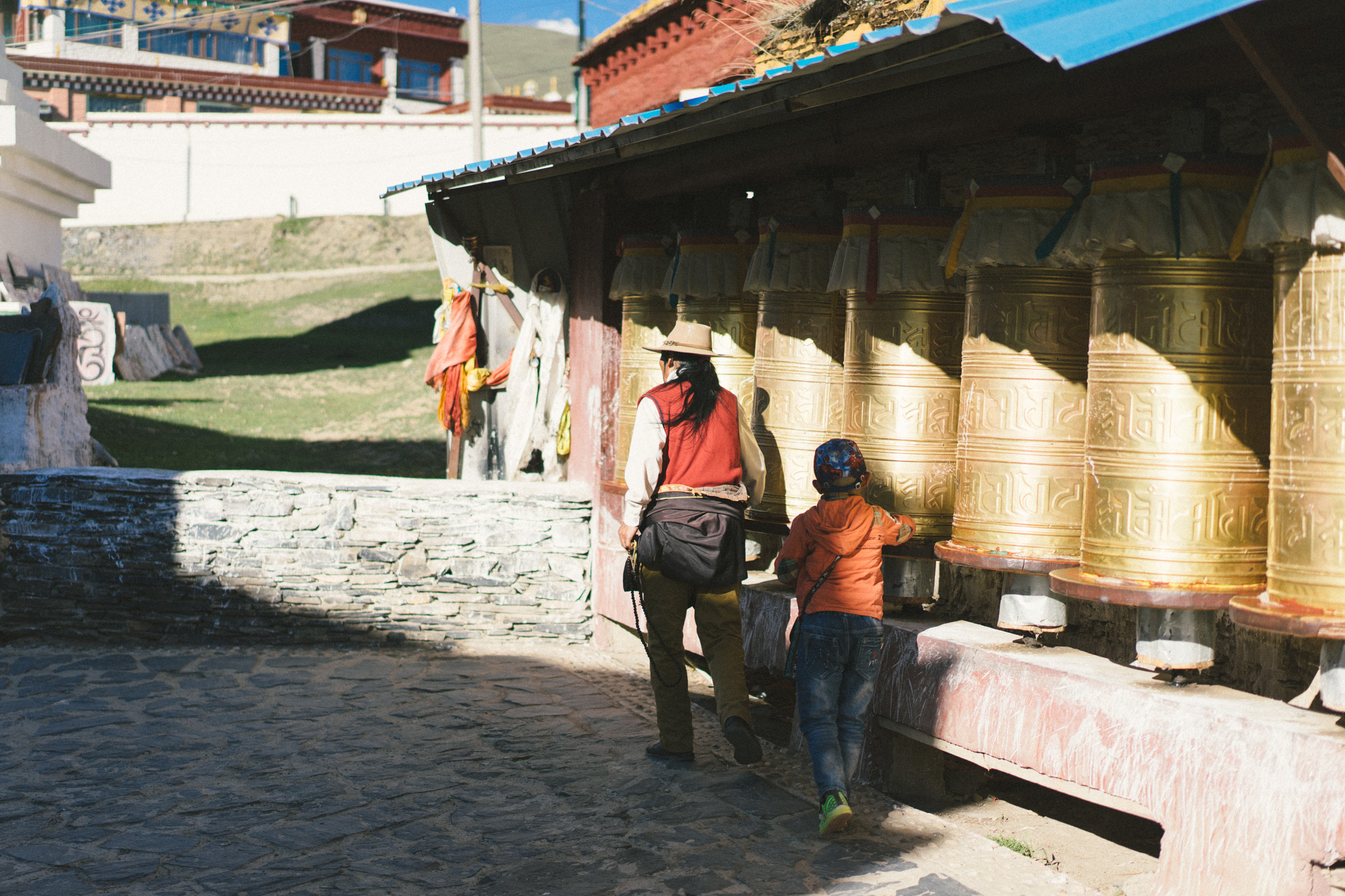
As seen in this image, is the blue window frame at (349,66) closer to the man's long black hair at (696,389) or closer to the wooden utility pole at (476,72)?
the wooden utility pole at (476,72)

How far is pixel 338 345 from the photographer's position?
25.0 m

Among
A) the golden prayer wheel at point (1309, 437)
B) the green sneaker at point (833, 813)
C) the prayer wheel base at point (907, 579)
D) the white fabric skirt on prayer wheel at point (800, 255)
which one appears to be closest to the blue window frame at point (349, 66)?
the white fabric skirt on prayer wheel at point (800, 255)

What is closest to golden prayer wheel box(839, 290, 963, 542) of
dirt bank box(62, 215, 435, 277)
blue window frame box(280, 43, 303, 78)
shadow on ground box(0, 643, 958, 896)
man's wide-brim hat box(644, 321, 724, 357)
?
man's wide-brim hat box(644, 321, 724, 357)

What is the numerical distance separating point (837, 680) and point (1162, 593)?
1201mm

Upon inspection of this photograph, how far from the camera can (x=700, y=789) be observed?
4.75m

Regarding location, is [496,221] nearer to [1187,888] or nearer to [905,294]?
[905,294]

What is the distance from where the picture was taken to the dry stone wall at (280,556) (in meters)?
7.14

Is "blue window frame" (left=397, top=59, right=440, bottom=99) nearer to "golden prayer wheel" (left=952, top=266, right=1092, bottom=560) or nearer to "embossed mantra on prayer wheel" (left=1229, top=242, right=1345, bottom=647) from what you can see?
"golden prayer wheel" (left=952, top=266, right=1092, bottom=560)

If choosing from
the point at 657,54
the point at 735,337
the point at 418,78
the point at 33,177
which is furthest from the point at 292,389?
the point at 418,78

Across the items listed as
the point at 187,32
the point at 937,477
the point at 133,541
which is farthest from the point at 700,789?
the point at 187,32

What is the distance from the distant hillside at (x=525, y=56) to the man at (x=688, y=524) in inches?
3866

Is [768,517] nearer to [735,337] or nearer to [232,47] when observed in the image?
[735,337]

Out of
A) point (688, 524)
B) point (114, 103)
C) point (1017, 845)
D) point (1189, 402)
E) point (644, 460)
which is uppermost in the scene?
point (114, 103)

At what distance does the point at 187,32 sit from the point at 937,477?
136 feet
